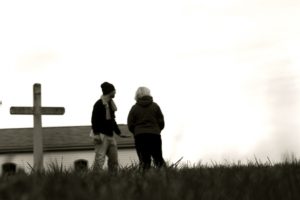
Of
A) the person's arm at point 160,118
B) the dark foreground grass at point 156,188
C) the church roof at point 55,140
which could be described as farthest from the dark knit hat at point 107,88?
the church roof at point 55,140

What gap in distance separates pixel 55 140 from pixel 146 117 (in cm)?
3143

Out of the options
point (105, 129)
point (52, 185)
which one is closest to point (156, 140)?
point (105, 129)

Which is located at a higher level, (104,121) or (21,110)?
(21,110)

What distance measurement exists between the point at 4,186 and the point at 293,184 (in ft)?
6.69

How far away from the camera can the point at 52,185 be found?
3.03 metres

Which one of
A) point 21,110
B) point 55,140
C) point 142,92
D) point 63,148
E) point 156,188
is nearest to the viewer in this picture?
point 156,188

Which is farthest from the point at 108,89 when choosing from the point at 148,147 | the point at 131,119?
the point at 148,147

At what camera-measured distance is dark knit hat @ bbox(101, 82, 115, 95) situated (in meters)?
10.0

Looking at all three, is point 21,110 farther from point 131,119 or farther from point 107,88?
point 131,119

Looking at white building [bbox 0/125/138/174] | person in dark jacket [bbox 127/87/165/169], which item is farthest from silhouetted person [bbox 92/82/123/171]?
white building [bbox 0/125/138/174]

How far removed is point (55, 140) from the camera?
132 ft

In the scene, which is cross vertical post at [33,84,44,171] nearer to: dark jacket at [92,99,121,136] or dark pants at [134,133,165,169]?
dark jacket at [92,99,121,136]

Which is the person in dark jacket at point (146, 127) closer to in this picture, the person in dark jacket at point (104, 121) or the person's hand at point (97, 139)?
the person in dark jacket at point (104, 121)

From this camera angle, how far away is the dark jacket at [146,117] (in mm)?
9664
